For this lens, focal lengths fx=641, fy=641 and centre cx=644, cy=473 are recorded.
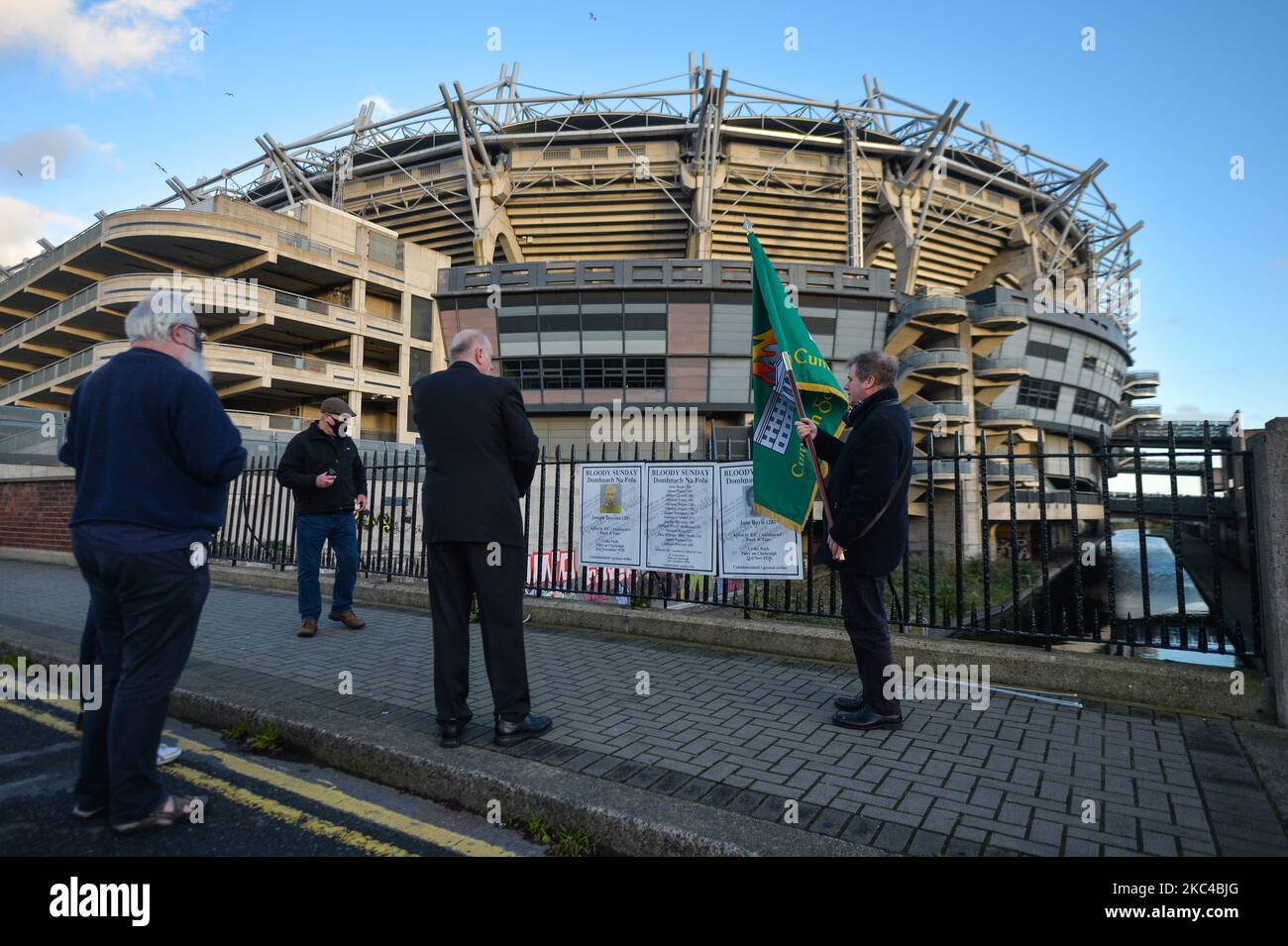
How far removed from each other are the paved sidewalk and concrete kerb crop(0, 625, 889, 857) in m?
0.13

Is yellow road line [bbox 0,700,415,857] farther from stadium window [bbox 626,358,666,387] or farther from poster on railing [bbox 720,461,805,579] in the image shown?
stadium window [bbox 626,358,666,387]

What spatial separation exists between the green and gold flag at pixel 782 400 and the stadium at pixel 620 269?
96.2ft

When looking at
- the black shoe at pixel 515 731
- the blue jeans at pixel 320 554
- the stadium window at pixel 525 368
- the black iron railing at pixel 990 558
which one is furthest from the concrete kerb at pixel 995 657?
the stadium window at pixel 525 368

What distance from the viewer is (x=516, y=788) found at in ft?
9.04

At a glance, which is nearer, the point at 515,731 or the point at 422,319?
the point at 515,731

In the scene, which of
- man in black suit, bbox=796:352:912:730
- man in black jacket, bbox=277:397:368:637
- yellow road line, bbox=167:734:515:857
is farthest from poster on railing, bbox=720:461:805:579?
yellow road line, bbox=167:734:515:857

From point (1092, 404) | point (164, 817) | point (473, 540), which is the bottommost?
point (164, 817)

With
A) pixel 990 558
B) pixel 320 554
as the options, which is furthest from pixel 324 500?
Answer: pixel 990 558

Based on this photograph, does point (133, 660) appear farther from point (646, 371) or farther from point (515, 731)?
point (646, 371)

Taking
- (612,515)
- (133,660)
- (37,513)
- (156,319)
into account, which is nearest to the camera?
(133,660)

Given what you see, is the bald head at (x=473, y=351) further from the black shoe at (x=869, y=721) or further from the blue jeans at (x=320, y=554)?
the blue jeans at (x=320, y=554)

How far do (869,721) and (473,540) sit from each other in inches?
95.2
